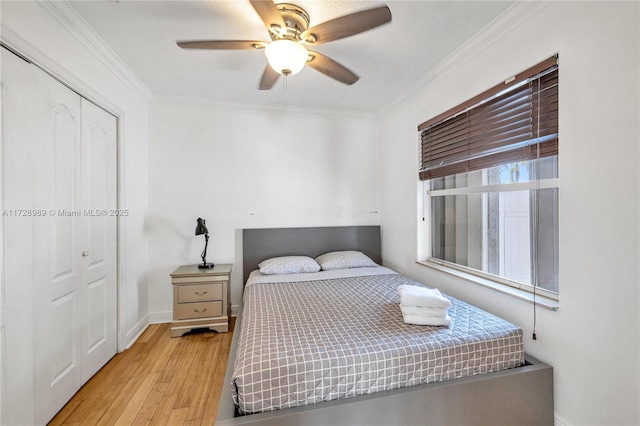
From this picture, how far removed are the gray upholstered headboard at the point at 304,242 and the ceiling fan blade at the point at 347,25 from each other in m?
2.10

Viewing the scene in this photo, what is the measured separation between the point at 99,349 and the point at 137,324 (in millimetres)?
564

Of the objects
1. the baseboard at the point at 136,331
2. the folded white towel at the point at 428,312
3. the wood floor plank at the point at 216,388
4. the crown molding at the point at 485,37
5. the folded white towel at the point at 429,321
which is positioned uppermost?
the crown molding at the point at 485,37

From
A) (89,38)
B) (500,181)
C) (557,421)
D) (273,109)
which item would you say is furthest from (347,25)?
(557,421)

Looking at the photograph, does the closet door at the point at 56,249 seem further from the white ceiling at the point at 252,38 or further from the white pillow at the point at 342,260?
the white pillow at the point at 342,260

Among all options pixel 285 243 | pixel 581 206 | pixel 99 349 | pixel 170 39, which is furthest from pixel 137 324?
pixel 581 206

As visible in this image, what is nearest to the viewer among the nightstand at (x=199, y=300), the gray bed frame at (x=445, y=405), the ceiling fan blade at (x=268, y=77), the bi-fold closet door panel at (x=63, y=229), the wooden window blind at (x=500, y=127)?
the gray bed frame at (x=445, y=405)

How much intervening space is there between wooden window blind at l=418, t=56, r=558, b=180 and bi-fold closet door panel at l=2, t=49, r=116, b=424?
278 centimetres

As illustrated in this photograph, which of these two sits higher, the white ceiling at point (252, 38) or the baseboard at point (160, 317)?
the white ceiling at point (252, 38)

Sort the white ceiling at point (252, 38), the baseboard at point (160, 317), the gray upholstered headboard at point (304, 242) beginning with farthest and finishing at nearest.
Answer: the gray upholstered headboard at point (304, 242) → the baseboard at point (160, 317) → the white ceiling at point (252, 38)

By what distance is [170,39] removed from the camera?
1.97 m

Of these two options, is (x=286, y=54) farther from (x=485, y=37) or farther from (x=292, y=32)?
(x=485, y=37)

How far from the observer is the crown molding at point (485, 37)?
5.19ft

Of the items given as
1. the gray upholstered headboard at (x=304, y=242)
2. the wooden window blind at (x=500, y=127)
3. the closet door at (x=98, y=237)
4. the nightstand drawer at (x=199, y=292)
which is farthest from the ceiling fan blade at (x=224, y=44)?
the nightstand drawer at (x=199, y=292)

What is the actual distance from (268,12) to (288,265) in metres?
2.14
